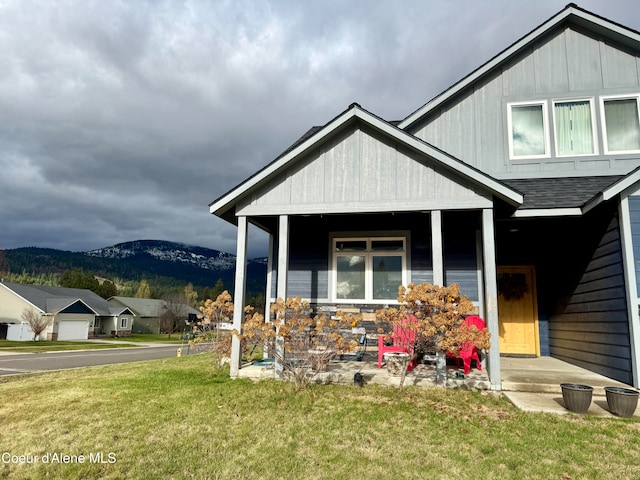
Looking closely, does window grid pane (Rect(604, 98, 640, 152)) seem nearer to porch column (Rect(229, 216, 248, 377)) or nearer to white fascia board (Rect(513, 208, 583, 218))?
white fascia board (Rect(513, 208, 583, 218))

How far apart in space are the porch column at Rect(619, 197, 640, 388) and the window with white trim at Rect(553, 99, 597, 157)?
8.74 ft

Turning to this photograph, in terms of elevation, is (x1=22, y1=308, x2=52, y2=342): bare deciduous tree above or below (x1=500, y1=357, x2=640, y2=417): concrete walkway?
below

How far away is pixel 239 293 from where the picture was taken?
288 inches

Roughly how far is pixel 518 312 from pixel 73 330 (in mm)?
44095

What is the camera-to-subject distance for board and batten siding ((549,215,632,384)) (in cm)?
648

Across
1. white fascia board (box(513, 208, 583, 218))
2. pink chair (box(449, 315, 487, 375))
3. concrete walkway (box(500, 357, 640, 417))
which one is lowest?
concrete walkway (box(500, 357, 640, 417))

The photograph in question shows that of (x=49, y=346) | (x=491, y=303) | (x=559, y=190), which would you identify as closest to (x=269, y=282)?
(x=491, y=303)

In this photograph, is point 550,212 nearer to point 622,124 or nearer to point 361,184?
point 361,184

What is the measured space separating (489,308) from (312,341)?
115 inches

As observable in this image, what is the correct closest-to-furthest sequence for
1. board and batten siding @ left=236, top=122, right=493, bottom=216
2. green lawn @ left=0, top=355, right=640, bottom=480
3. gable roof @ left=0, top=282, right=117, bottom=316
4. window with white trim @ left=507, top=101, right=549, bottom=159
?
1. green lawn @ left=0, top=355, right=640, bottom=480
2. board and batten siding @ left=236, top=122, right=493, bottom=216
3. window with white trim @ left=507, top=101, right=549, bottom=159
4. gable roof @ left=0, top=282, right=117, bottom=316

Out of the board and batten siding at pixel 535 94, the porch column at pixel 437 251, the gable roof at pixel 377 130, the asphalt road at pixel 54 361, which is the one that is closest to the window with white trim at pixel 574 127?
the board and batten siding at pixel 535 94

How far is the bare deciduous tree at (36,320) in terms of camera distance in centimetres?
3494

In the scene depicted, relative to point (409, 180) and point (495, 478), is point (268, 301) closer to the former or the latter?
point (409, 180)

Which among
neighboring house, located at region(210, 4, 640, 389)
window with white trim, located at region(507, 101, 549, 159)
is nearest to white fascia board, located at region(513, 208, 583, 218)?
neighboring house, located at region(210, 4, 640, 389)
